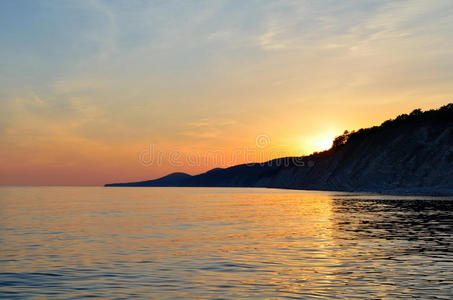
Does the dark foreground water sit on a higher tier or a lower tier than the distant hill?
lower

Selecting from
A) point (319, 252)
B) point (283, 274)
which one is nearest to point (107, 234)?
point (319, 252)

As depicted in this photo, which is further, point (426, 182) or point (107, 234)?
point (426, 182)

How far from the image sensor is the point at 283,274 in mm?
21125

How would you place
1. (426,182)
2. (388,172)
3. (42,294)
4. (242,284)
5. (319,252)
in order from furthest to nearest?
(388,172) < (426,182) < (319,252) < (242,284) < (42,294)

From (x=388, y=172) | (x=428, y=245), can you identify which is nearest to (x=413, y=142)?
(x=388, y=172)

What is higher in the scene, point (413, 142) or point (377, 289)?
point (413, 142)

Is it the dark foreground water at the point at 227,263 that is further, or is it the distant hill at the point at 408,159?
the distant hill at the point at 408,159

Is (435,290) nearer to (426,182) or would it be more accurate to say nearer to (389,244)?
(389,244)

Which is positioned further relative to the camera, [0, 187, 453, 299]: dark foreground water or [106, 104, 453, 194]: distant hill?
[106, 104, 453, 194]: distant hill

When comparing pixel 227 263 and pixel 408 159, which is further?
pixel 408 159

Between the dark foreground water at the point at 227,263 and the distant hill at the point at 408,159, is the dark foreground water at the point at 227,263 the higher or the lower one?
the lower one

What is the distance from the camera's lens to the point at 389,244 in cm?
3164

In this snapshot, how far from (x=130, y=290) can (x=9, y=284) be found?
17.0 feet

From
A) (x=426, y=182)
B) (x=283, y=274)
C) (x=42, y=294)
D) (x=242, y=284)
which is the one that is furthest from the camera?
(x=426, y=182)
